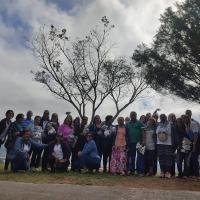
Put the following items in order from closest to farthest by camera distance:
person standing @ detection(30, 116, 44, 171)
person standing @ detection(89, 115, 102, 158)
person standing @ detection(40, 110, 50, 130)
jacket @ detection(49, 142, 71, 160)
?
jacket @ detection(49, 142, 71, 160) < person standing @ detection(30, 116, 44, 171) < person standing @ detection(89, 115, 102, 158) < person standing @ detection(40, 110, 50, 130)

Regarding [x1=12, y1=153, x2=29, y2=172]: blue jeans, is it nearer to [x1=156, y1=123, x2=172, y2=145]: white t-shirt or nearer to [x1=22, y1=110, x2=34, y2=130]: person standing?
[x1=22, y1=110, x2=34, y2=130]: person standing

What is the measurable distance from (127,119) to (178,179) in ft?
9.80

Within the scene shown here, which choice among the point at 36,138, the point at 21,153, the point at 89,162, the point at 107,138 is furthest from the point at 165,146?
the point at 21,153

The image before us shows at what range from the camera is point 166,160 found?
11.8 meters

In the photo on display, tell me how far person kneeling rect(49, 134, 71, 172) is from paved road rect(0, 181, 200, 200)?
3.73 meters

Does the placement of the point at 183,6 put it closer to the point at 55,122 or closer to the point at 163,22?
the point at 163,22

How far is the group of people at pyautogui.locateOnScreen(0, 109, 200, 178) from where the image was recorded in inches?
466

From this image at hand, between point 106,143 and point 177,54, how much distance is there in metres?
9.68

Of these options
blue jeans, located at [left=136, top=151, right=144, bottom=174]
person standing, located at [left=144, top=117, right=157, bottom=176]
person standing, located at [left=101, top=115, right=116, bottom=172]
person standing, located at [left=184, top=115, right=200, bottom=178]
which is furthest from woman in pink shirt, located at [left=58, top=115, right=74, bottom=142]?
person standing, located at [left=184, top=115, right=200, bottom=178]

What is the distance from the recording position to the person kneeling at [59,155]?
12438 mm

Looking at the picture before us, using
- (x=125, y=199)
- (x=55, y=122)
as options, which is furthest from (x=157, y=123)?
(x=125, y=199)

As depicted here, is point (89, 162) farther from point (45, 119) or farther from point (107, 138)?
point (45, 119)

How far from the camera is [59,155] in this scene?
492 inches

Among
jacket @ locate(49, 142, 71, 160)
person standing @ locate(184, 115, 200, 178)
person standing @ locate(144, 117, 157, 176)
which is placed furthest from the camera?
jacket @ locate(49, 142, 71, 160)
